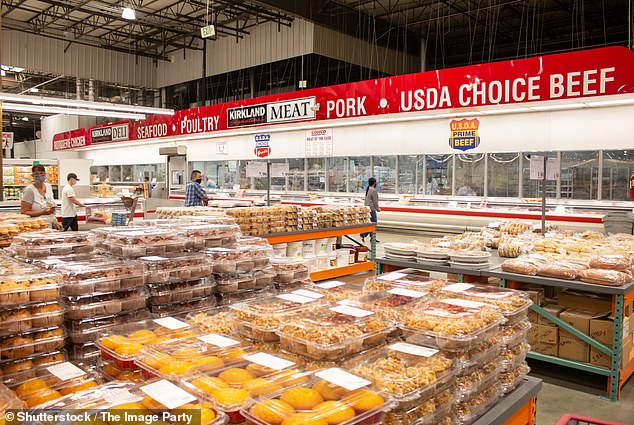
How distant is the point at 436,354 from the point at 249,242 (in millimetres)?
1981

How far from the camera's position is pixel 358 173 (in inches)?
530

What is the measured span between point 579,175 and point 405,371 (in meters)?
9.73

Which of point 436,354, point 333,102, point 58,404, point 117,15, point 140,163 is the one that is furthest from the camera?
point 140,163

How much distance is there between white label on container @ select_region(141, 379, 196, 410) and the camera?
1.38m

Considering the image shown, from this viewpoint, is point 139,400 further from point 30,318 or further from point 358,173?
point 358,173

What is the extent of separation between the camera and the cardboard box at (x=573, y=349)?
4.05 m

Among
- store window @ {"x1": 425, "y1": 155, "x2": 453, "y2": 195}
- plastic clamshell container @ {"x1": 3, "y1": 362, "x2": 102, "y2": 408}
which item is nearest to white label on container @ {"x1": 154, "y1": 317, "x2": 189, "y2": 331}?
plastic clamshell container @ {"x1": 3, "y1": 362, "x2": 102, "y2": 408}

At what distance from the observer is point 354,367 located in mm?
1689

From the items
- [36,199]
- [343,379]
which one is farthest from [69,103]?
[343,379]

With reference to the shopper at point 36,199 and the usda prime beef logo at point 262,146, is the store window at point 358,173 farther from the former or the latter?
the shopper at point 36,199

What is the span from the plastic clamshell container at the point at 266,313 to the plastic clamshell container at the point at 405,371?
0.37m

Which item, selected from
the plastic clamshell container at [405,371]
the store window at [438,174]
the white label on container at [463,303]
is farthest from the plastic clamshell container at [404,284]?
the store window at [438,174]

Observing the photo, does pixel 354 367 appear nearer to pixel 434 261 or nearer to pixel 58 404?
pixel 58 404

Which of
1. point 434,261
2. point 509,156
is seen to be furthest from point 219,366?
point 509,156
